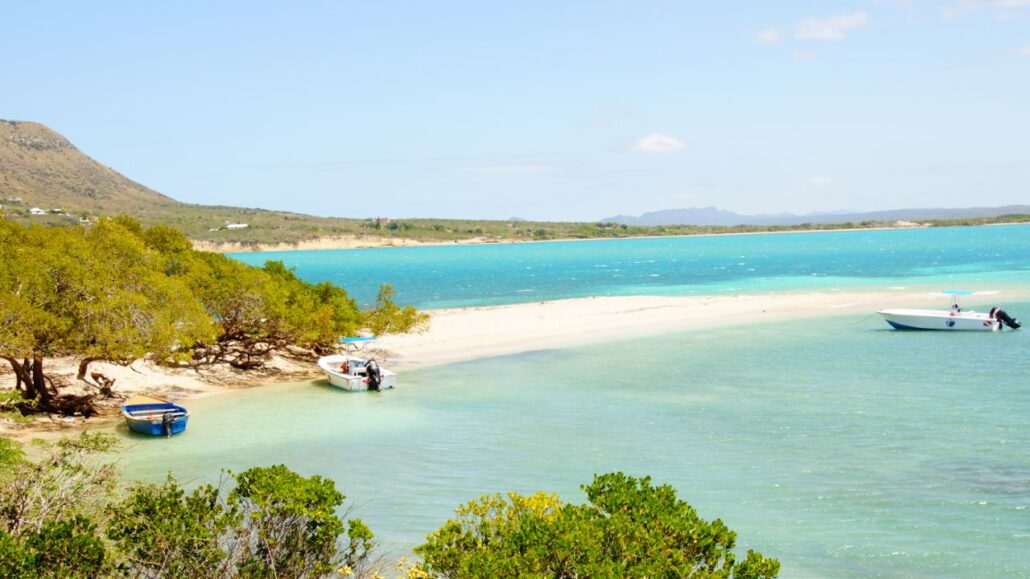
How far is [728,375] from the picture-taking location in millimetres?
31297

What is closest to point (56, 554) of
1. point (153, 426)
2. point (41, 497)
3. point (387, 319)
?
point (41, 497)

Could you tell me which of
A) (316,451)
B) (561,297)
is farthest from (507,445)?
(561,297)

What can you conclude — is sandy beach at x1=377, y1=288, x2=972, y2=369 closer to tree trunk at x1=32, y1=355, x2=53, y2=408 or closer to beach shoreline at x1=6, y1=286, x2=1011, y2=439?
beach shoreline at x1=6, y1=286, x2=1011, y2=439

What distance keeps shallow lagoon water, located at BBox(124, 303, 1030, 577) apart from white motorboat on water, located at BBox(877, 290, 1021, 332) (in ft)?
14.9

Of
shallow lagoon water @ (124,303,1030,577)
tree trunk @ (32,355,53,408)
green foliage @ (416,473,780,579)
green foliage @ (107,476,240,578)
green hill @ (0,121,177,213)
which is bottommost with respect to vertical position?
shallow lagoon water @ (124,303,1030,577)

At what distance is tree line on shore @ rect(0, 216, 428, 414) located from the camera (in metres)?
23.6

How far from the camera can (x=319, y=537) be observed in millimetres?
9625

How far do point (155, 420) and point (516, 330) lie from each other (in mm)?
25202

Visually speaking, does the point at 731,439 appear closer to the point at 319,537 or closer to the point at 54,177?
the point at 319,537

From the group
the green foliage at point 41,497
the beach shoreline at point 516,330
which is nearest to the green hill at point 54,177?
the beach shoreline at point 516,330

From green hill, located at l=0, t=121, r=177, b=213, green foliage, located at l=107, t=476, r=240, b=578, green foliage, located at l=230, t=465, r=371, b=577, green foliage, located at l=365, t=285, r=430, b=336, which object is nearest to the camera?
green foliage, located at l=107, t=476, r=240, b=578

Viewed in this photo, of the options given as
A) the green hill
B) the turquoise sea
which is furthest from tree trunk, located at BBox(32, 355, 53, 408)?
the green hill

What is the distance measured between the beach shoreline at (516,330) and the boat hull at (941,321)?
1.64m

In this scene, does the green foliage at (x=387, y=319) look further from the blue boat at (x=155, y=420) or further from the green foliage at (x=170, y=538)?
the green foliage at (x=170, y=538)
